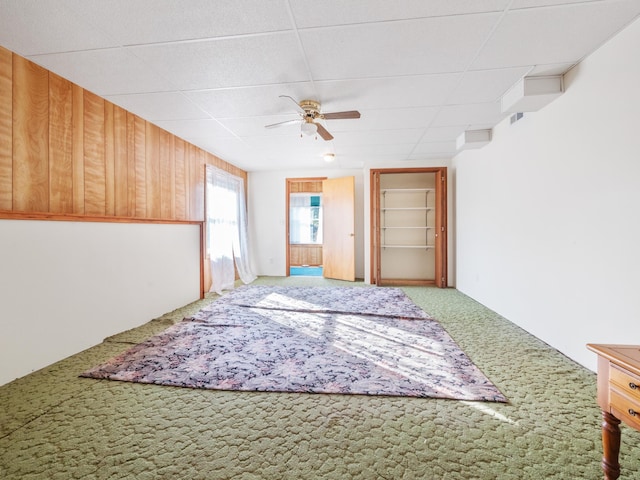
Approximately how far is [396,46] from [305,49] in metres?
0.64

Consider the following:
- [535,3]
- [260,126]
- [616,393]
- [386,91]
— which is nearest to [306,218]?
[260,126]

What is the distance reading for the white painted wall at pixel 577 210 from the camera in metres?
1.77

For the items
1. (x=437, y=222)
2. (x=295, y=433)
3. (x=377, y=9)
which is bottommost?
(x=295, y=433)

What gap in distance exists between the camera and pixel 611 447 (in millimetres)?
1062

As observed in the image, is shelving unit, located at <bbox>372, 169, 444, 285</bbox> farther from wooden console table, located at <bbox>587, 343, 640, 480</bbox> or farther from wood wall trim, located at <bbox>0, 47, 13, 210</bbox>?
wood wall trim, located at <bbox>0, 47, 13, 210</bbox>

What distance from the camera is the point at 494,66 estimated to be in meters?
2.25

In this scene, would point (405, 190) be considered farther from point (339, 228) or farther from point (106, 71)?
point (106, 71)

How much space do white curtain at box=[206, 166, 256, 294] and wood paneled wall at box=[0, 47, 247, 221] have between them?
3.30ft

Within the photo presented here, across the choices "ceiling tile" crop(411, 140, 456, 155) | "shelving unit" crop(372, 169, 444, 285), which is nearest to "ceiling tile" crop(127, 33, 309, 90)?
"ceiling tile" crop(411, 140, 456, 155)

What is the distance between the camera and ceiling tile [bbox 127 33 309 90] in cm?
196

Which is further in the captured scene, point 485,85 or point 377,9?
point 485,85

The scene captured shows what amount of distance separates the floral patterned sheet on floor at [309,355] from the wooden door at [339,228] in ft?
7.29

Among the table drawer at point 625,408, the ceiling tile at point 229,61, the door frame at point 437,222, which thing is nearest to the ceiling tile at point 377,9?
the ceiling tile at point 229,61

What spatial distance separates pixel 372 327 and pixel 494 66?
2539mm
